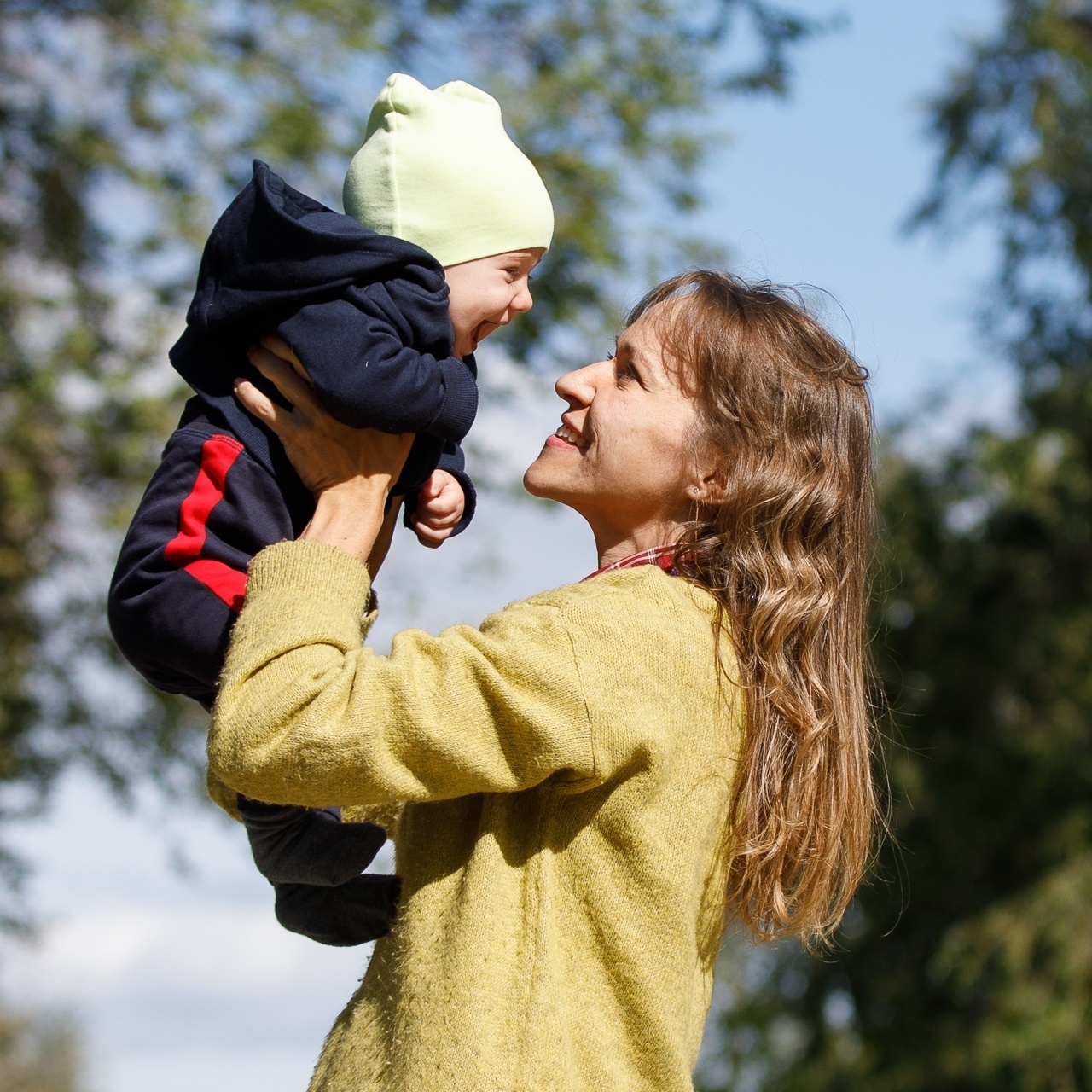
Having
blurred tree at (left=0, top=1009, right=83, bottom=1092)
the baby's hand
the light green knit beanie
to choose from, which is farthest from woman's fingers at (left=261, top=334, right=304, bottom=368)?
blurred tree at (left=0, top=1009, right=83, bottom=1092)

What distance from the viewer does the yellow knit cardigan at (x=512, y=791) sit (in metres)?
1.74

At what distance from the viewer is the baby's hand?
231cm

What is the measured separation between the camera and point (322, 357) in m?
1.95

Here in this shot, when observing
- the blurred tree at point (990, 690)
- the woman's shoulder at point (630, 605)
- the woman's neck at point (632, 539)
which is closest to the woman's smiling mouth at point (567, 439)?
the woman's neck at point (632, 539)

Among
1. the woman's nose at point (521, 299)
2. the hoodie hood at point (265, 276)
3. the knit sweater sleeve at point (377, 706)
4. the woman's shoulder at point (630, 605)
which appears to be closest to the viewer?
the knit sweater sleeve at point (377, 706)

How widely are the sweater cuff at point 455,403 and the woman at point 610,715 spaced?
0.09m

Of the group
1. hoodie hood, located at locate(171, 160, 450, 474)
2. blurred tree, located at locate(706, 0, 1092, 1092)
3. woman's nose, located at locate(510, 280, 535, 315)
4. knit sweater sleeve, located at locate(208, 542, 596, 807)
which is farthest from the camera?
blurred tree, located at locate(706, 0, 1092, 1092)

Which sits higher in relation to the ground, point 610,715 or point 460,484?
point 460,484

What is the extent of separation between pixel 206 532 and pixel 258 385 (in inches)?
9.7

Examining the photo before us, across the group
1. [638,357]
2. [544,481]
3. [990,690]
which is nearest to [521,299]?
[638,357]

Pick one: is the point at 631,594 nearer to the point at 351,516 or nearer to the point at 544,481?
the point at 544,481

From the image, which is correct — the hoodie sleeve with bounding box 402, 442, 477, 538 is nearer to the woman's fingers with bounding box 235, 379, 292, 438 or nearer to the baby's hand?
the baby's hand

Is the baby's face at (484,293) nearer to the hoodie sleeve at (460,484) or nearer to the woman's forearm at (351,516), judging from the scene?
the hoodie sleeve at (460,484)

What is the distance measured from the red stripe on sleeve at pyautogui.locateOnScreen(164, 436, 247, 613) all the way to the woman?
87mm
